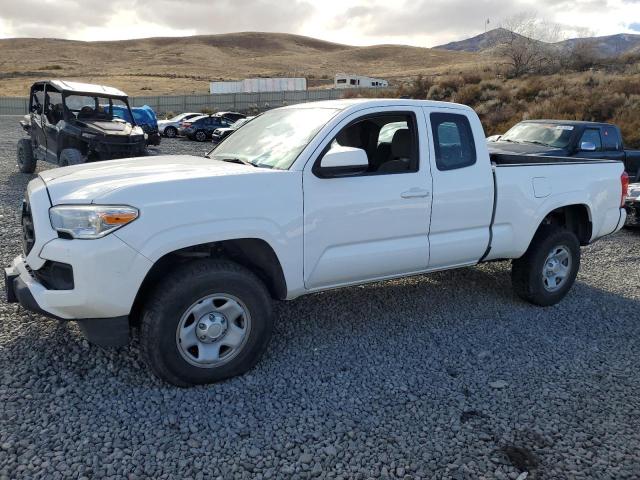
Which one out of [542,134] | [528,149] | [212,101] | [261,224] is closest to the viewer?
[261,224]

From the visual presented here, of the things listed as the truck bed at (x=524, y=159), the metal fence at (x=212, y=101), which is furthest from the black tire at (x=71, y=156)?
the metal fence at (x=212, y=101)

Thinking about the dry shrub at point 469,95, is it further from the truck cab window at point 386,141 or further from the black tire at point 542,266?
the truck cab window at point 386,141

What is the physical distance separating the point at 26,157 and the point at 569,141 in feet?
38.1

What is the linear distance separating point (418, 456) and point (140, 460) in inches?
58.6

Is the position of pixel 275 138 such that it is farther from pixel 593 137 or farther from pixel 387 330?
pixel 593 137

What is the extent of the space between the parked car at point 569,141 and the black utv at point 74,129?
7.36m

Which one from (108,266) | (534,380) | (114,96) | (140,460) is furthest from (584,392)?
(114,96)

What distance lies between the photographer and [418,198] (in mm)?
4297

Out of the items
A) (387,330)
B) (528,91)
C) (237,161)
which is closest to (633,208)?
(387,330)

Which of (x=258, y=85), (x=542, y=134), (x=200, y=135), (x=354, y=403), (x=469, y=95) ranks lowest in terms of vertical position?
(x=354, y=403)

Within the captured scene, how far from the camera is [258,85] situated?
7069 centimetres

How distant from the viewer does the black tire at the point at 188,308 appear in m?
3.38

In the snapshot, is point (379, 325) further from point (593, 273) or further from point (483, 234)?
point (593, 273)

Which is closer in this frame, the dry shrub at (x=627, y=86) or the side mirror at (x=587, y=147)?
the side mirror at (x=587, y=147)
